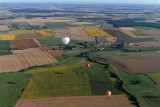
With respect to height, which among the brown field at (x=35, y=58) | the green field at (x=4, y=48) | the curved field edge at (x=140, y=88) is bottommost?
the curved field edge at (x=140, y=88)

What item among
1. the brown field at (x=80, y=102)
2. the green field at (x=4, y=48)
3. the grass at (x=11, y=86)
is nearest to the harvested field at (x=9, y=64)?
the grass at (x=11, y=86)

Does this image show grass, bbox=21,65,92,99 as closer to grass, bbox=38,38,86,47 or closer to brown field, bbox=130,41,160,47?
grass, bbox=38,38,86,47

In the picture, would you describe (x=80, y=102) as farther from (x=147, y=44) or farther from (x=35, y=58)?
(x=147, y=44)

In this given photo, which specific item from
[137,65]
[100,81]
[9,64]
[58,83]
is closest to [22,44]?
[9,64]

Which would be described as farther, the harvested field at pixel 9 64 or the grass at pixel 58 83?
the harvested field at pixel 9 64

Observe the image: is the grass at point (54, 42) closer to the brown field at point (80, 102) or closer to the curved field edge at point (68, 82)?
the curved field edge at point (68, 82)

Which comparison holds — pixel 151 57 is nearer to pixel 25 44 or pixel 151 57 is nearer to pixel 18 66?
pixel 18 66
